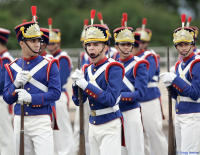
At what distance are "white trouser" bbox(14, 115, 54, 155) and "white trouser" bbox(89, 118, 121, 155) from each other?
57 cm

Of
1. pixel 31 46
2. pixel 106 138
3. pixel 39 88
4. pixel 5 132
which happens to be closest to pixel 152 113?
pixel 5 132

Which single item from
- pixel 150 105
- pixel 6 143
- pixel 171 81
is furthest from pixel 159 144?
pixel 6 143

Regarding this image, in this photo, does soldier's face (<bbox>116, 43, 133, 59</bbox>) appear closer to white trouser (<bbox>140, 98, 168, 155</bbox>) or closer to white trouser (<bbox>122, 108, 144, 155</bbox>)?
white trouser (<bbox>122, 108, 144, 155</bbox>)

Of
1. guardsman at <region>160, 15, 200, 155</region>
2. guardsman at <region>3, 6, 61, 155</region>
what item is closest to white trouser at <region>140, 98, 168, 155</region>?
guardsman at <region>160, 15, 200, 155</region>

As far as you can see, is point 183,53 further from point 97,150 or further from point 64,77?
point 64,77

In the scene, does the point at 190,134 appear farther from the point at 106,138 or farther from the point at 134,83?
the point at 106,138

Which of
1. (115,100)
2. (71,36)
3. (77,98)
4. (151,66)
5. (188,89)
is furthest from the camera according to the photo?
(71,36)

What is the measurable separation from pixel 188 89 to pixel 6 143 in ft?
10.8

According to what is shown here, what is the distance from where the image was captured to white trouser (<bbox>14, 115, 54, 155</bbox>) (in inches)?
244

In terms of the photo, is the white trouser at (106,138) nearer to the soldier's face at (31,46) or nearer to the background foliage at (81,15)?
the soldier's face at (31,46)

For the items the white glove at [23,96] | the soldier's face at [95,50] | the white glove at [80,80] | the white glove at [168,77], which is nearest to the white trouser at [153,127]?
the white glove at [168,77]

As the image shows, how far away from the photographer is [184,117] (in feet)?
23.5

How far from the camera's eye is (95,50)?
20.2 feet

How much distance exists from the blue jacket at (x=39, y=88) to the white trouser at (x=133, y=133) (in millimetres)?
1404
